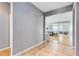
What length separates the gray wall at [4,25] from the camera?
129 inches

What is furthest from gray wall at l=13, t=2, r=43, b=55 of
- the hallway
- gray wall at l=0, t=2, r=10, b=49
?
gray wall at l=0, t=2, r=10, b=49

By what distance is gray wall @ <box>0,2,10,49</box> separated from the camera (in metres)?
3.27

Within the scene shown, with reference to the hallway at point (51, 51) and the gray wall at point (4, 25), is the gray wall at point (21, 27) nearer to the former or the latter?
the hallway at point (51, 51)

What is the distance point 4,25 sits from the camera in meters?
3.40

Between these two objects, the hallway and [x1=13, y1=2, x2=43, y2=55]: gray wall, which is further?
the hallway

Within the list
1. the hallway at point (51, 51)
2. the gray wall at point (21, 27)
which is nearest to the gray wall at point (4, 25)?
the gray wall at point (21, 27)

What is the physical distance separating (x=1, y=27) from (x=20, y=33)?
0.97m

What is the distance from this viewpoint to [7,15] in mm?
3508

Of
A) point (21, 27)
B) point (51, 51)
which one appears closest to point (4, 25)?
point (21, 27)

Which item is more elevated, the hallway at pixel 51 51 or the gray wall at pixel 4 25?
the gray wall at pixel 4 25

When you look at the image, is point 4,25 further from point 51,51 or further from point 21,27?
point 51,51

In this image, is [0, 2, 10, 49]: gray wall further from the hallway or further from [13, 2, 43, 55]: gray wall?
the hallway

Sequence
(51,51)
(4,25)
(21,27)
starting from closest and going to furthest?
1. (21,27)
2. (51,51)
3. (4,25)

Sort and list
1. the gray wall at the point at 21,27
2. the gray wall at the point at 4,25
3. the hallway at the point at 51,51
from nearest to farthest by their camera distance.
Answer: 1. the gray wall at the point at 21,27
2. the hallway at the point at 51,51
3. the gray wall at the point at 4,25
